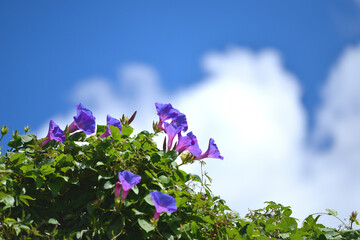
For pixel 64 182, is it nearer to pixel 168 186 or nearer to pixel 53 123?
pixel 53 123

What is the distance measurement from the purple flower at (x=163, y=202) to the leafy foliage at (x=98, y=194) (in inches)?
2.9

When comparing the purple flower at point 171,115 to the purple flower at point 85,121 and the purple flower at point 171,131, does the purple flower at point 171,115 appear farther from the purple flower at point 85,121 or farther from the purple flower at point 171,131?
the purple flower at point 85,121

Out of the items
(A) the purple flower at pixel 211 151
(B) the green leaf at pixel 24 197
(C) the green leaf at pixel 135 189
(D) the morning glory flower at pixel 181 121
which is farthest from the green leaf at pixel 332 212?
(B) the green leaf at pixel 24 197

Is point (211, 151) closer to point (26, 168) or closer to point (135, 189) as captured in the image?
point (135, 189)

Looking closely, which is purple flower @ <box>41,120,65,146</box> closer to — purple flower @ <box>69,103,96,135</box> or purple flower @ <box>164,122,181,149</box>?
purple flower @ <box>69,103,96,135</box>

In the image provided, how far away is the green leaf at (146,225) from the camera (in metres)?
2.20

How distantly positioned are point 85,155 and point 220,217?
0.88m

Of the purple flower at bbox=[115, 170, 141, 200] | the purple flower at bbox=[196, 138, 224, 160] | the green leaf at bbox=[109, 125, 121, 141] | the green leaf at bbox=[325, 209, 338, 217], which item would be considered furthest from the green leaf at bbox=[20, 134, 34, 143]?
the green leaf at bbox=[325, 209, 338, 217]

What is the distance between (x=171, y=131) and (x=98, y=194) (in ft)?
1.98

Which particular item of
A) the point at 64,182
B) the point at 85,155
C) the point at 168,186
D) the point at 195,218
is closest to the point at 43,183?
the point at 64,182

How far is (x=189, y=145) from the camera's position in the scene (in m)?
2.64

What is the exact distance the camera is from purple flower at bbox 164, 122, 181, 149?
8.63ft

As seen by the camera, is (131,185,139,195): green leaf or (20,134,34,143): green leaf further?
(20,134,34,143): green leaf

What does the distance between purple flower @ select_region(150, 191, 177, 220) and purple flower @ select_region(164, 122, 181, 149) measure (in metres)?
0.52
